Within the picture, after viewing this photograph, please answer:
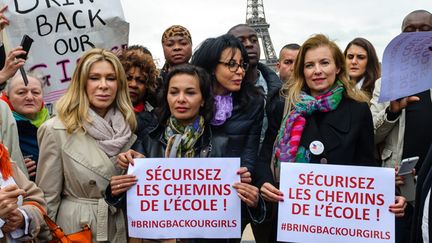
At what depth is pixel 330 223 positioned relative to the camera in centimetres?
417

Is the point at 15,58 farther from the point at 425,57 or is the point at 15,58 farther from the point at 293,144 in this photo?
the point at 425,57

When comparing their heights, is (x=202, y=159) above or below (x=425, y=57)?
below

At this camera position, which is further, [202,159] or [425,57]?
[202,159]

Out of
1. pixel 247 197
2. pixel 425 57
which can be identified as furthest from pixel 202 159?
pixel 425 57

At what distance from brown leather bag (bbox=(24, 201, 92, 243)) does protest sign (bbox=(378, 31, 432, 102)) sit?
2.40m

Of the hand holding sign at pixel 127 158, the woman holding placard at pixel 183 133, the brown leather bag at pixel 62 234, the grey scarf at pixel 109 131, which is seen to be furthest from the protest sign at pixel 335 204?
the brown leather bag at pixel 62 234

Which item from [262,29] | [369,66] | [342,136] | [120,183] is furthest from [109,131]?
[262,29]

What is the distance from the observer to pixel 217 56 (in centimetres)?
490

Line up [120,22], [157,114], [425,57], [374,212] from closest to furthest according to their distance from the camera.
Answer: [425,57] < [374,212] < [157,114] < [120,22]

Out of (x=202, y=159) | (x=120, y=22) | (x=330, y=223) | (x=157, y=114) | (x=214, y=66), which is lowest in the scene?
(x=330, y=223)

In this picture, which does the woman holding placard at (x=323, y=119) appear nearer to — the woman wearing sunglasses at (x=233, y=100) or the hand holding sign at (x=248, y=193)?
the hand holding sign at (x=248, y=193)

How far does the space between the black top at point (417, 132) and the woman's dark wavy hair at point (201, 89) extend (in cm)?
189

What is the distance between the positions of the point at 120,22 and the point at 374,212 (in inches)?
132

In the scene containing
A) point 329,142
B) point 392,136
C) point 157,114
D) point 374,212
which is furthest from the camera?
point 392,136
